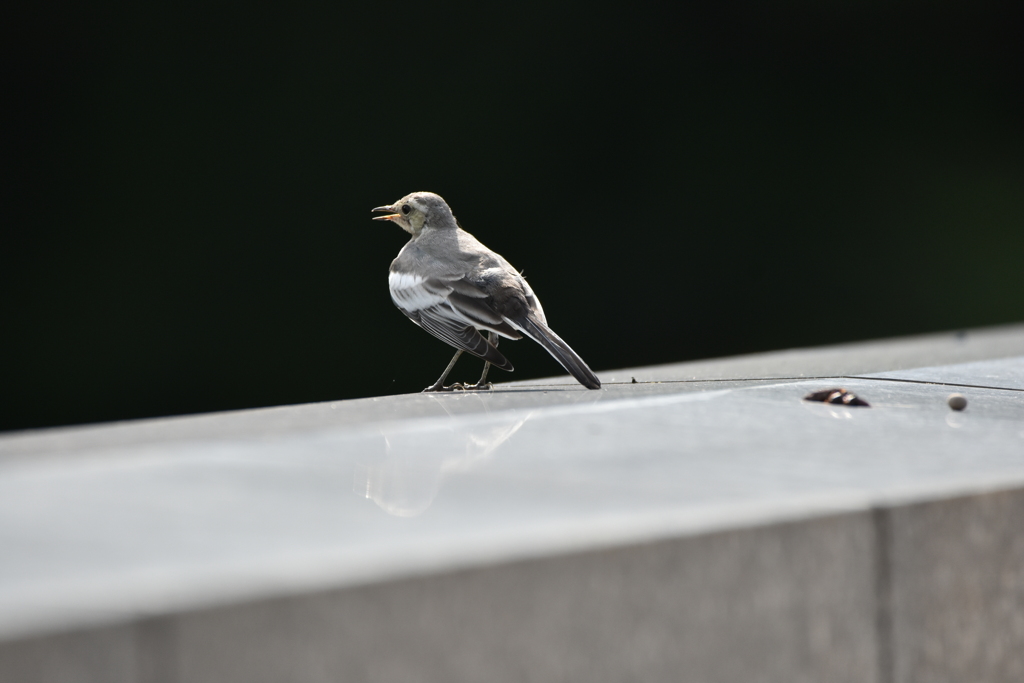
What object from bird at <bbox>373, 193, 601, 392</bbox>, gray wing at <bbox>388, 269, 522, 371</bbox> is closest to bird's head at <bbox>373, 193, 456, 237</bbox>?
bird at <bbox>373, 193, 601, 392</bbox>

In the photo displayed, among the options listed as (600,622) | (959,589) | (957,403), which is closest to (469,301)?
(957,403)

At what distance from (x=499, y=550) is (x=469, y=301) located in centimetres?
342

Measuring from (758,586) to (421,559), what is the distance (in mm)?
806

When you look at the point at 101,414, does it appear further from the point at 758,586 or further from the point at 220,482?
the point at 758,586

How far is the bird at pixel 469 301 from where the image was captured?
5527mm

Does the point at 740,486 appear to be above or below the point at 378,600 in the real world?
below

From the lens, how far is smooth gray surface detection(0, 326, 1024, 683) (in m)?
2.03

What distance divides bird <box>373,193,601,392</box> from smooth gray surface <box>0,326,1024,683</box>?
165 centimetres

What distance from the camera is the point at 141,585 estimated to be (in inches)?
79.6

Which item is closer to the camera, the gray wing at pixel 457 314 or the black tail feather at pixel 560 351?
the black tail feather at pixel 560 351

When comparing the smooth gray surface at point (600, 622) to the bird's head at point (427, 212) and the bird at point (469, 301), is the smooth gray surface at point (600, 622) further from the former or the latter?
the bird's head at point (427, 212)

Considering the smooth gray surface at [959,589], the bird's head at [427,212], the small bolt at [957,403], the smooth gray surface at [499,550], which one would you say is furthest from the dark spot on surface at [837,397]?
the bird's head at [427,212]

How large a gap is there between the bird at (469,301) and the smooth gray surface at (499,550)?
1646 millimetres

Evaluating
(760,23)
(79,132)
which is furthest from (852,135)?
(79,132)
